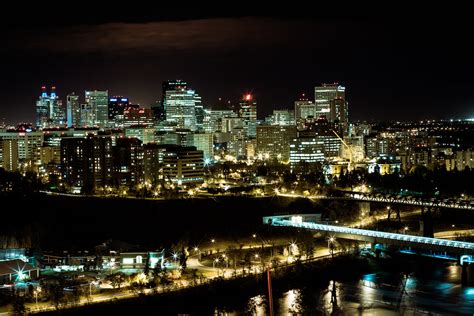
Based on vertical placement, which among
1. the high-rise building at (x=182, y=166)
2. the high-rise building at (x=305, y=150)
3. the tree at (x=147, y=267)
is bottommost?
the tree at (x=147, y=267)

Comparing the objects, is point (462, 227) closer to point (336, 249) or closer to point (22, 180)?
point (336, 249)

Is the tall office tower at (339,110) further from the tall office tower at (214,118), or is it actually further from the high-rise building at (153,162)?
the high-rise building at (153,162)

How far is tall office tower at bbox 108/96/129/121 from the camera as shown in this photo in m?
48.1

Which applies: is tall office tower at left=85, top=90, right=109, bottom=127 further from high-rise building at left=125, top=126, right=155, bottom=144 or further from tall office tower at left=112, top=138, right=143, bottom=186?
tall office tower at left=112, top=138, right=143, bottom=186

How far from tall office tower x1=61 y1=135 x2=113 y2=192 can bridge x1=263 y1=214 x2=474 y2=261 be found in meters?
9.28

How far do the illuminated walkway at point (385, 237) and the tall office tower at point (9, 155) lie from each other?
58.4ft

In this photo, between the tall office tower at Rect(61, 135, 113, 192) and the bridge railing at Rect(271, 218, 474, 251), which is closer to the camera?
the bridge railing at Rect(271, 218, 474, 251)

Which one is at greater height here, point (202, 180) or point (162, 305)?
point (202, 180)

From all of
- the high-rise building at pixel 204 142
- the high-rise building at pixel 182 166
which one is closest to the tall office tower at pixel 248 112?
the high-rise building at pixel 204 142

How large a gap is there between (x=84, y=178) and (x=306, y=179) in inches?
271

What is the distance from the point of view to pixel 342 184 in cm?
2222

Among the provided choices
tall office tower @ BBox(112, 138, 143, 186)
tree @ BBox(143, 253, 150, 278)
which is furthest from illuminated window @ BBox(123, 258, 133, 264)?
tall office tower @ BBox(112, 138, 143, 186)

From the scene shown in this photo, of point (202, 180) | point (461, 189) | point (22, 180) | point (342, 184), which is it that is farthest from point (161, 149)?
point (461, 189)

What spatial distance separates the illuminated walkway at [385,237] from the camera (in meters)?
11.4
